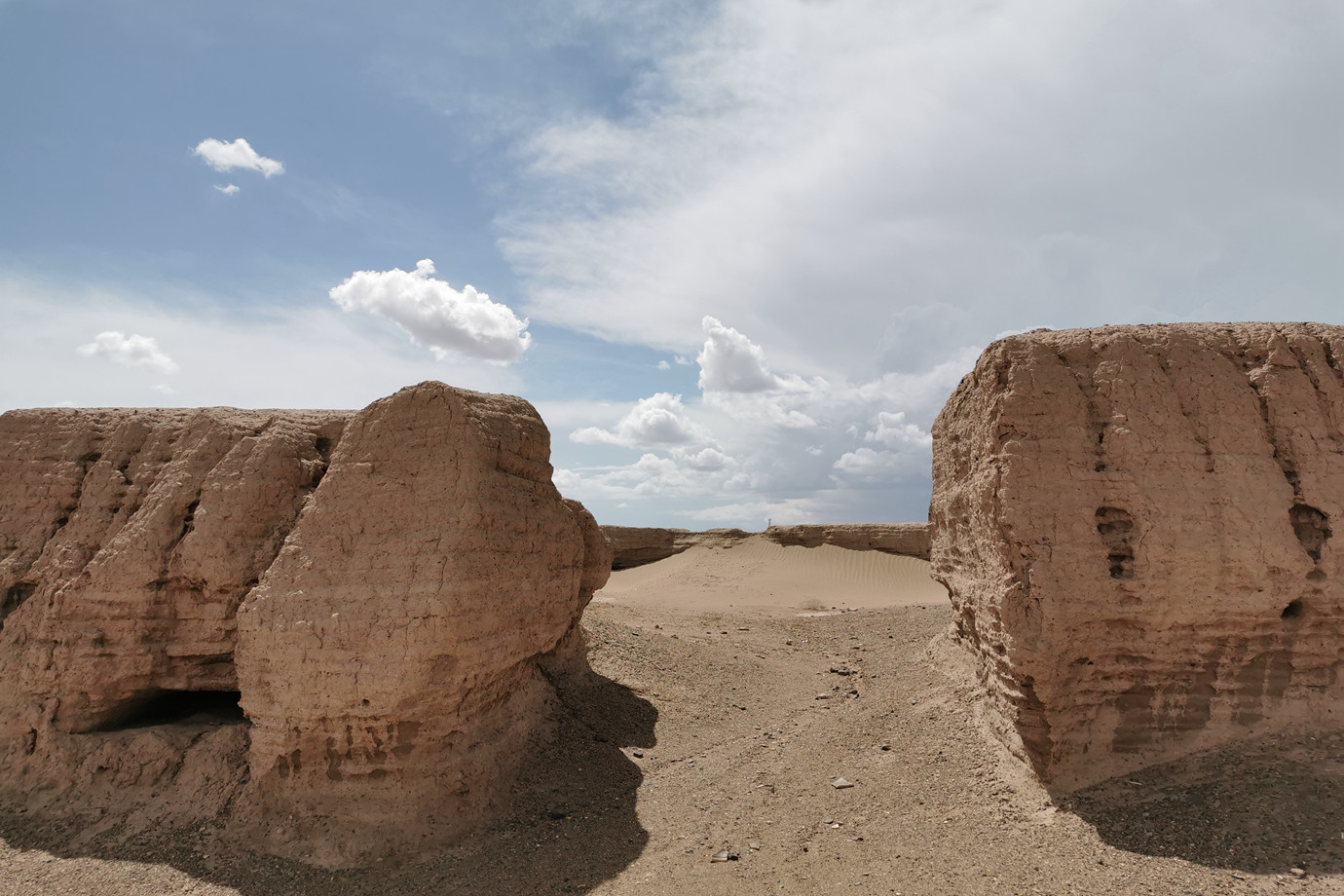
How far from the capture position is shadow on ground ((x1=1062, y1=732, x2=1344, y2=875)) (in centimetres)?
503

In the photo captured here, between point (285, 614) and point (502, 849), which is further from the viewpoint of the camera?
point (285, 614)

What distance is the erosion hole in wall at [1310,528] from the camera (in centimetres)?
631

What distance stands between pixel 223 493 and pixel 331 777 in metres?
2.72

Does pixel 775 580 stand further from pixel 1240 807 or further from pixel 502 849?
pixel 502 849

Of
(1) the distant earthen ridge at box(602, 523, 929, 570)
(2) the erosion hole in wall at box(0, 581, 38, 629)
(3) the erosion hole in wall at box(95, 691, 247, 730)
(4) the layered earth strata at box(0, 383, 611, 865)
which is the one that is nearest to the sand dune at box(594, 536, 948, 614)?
(1) the distant earthen ridge at box(602, 523, 929, 570)

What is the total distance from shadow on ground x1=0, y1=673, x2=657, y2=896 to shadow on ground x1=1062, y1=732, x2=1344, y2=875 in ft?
12.3

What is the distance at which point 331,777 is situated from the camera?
5840mm

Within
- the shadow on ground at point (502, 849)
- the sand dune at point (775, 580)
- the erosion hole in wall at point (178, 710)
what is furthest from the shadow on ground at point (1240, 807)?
the sand dune at point (775, 580)

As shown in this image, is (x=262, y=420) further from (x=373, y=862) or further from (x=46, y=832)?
(x=373, y=862)

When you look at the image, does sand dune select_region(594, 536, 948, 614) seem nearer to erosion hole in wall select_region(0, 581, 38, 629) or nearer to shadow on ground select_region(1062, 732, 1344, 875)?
shadow on ground select_region(1062, 732, 1344, 875)

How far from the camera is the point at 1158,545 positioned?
6105 millimetres

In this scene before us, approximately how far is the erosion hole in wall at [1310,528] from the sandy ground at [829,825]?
1553 mm

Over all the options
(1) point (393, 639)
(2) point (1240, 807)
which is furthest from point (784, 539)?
(1) point (393, 639)

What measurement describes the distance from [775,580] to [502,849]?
2051 centimetres
